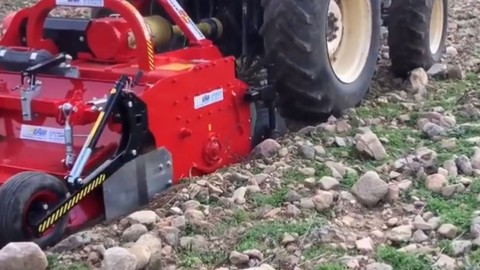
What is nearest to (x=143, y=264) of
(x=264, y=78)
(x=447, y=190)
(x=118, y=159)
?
(x=118, y=159)

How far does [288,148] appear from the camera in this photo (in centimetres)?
541

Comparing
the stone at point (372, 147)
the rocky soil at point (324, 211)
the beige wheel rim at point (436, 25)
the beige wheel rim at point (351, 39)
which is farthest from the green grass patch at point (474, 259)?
the beige wheel rim at point (436, 25)

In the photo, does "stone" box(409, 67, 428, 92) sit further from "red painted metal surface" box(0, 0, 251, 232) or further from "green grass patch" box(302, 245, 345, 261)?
"green grass patch" box(302, 245, 345, 261)

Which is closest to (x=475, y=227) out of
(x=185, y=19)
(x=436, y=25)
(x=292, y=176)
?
(x=292, y=176)

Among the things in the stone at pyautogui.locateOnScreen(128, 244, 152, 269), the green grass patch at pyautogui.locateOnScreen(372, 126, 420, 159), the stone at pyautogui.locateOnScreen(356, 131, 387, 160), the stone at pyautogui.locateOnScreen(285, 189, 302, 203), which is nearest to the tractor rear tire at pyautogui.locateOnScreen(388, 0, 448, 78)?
the green grass patch at pyautogui.locateOnScreen(372, 126, 420, 159)

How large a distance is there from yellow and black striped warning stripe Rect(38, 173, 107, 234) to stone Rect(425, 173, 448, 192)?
5.08 ft

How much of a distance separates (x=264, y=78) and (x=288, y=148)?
2.36 feet

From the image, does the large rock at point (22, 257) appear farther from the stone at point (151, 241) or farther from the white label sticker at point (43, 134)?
the white label sticker at point (43, 134)

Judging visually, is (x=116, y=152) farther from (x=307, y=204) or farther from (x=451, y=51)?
(x=451, y=51)

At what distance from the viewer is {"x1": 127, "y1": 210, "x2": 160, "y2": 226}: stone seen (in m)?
4.31

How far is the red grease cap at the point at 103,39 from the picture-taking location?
5.10 metres

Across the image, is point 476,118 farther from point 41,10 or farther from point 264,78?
point 41,10

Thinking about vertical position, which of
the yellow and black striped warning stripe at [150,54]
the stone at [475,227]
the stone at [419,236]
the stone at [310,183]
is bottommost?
the stone at [310,183]

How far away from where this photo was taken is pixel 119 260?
3.77 m
